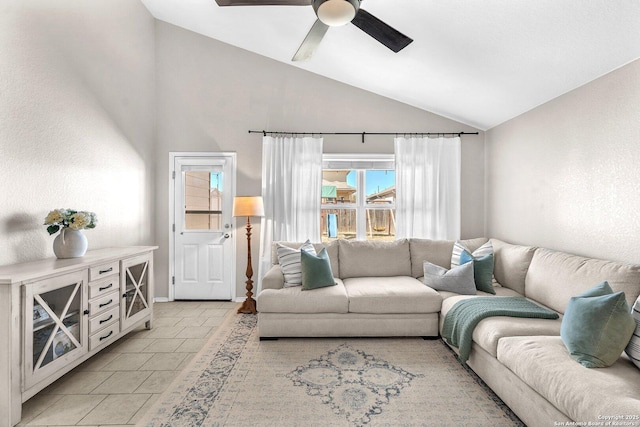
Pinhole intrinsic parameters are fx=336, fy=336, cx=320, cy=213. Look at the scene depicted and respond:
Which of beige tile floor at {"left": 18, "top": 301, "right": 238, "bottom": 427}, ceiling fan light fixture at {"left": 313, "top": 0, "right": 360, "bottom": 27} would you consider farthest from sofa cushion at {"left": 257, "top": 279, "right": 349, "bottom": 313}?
ceiling fan light fixture at {"left": 313, "top": 0, "right": 360, "bottom": 27}

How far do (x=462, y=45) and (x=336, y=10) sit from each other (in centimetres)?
145

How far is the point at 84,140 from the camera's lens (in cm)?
309

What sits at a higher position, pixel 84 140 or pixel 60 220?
pixel 84 140

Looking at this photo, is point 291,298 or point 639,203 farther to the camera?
point 291,298

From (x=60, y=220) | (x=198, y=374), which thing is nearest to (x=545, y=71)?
(x=198, y=374)

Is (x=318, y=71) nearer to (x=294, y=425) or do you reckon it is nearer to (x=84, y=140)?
(x=84, y=140)

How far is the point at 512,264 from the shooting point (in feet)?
10.5

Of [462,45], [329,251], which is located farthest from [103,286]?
[462,45]

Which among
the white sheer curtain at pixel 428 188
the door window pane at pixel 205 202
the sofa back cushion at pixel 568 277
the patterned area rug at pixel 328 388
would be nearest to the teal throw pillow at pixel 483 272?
the sofa back cushion at pixel 568 277

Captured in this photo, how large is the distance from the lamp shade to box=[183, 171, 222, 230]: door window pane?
27.1 inches

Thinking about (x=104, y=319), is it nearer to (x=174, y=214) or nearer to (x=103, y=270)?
(x=103, y=270)

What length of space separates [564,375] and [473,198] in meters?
3.10

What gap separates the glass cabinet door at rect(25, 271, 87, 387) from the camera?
6.38ft

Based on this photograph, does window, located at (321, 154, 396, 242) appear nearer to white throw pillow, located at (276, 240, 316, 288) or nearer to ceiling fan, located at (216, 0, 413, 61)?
white throw pillow, located at (276, 240, 316, 288)
